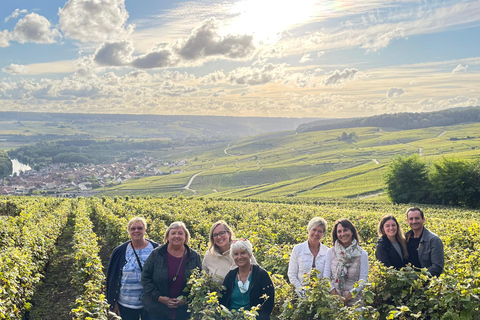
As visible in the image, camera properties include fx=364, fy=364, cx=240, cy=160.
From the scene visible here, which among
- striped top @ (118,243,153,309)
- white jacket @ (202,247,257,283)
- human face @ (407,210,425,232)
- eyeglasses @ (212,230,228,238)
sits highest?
eyeglasses @ (212,230,228,238)

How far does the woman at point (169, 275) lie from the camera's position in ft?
18.8

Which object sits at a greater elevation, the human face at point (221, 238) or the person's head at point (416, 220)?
the human face at point (221, 238)

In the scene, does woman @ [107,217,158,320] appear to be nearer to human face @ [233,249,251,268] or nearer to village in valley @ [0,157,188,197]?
human face @ [233,249,251,268]

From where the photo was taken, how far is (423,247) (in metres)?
6.52

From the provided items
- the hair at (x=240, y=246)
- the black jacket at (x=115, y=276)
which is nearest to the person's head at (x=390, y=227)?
the hair at (x=240, y=246)

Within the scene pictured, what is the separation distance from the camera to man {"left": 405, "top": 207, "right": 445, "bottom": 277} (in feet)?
20.8

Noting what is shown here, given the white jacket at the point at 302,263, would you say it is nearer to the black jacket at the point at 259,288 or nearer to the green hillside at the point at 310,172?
the black jacket at the point at 259,288

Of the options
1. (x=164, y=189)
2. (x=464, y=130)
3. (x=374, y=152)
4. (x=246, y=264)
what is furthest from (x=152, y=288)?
(x=464, y=130)

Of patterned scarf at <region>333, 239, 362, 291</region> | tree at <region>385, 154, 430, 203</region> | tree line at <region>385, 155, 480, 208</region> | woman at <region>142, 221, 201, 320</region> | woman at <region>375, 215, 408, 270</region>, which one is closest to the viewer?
woman at <region>142, 221, 201, 320</region>

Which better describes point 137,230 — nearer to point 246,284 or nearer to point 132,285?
point 132,285

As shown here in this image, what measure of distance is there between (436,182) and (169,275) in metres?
56.9

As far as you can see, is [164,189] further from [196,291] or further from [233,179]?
[196,291]

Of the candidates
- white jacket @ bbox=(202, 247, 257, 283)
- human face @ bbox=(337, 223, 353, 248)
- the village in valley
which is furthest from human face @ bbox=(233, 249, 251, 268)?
the village in valley

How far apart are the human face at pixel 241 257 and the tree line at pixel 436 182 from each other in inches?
2126
